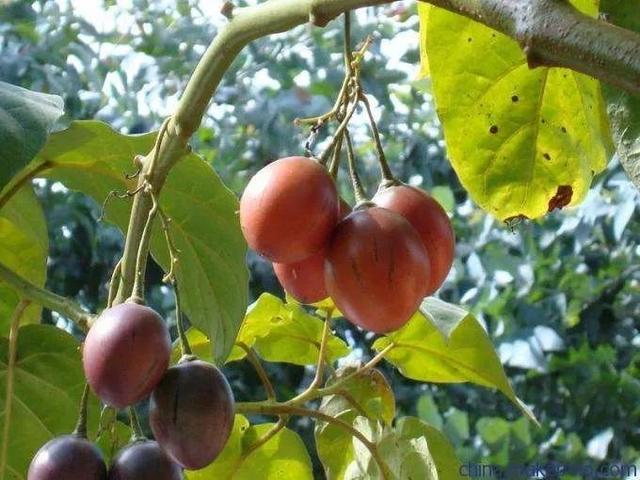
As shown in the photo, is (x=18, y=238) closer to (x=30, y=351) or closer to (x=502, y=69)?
(x=30, y=351)

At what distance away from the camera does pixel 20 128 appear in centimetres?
61

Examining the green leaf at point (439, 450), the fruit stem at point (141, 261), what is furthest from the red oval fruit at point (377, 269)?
the green leaf at point (439, 450)

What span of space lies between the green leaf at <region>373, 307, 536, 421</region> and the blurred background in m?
1.46

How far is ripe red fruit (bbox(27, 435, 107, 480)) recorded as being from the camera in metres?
0.61

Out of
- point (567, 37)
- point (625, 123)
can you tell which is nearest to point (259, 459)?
point (625, 123)

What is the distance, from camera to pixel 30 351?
2.82ft

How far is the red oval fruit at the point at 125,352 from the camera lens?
59cm

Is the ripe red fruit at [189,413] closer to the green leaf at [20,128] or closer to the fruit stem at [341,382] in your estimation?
the green leaf at [20,128]

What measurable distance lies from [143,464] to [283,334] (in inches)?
16.2

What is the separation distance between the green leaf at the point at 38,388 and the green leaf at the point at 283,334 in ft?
0.51

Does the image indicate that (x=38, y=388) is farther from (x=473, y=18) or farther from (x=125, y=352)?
(x=473, y=18)

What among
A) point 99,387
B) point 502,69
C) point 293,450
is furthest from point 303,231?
point 293,450

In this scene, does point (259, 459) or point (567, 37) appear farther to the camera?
point (259, 459)

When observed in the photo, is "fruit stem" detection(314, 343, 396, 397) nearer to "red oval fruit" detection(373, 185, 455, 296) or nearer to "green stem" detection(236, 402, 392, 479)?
"green stem" detection(236, 402, 392, 479)
